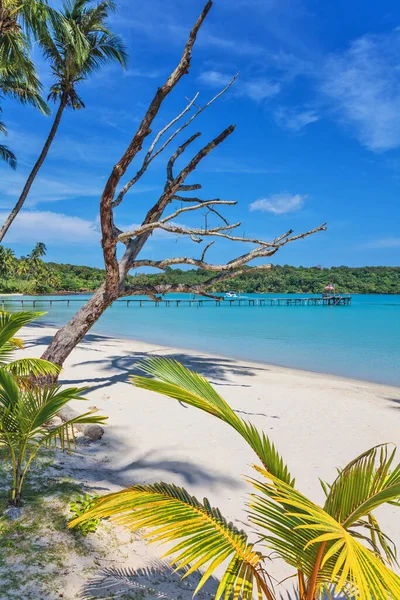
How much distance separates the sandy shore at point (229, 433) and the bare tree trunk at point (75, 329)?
3.15 feet

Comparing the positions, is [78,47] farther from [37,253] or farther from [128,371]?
[37,253]

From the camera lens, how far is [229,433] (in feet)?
18.2

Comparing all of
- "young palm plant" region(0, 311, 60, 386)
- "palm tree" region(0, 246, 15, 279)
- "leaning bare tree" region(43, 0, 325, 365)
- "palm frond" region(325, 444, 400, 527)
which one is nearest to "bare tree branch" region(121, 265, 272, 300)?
"leaning bare tree" region(43, 0, 325, 365)

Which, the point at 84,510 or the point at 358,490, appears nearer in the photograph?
the point at 358,490

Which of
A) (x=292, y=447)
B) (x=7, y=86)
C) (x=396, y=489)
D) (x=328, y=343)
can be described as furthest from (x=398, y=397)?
(x=7, y=86)

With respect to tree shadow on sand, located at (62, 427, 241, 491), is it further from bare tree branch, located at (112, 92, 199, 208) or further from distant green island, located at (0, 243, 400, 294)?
distant green island, located at (0, 243, 400, 294)

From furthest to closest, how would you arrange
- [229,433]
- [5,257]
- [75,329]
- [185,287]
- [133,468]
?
[5,257] < [185,287] < [75,329] < [229,433] < [133,468]

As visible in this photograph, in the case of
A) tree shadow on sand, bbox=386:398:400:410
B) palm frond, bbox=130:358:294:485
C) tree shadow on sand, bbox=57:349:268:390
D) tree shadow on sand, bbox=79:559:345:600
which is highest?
palm frond, bbox=130:358:294:485

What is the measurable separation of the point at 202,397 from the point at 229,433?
13.3 feet

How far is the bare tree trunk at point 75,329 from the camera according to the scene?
20.8 feet

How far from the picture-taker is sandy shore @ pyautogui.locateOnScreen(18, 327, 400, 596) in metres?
4.09

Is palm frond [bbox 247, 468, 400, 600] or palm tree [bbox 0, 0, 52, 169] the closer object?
palm frond [bbox 247, 468, 400, 600]

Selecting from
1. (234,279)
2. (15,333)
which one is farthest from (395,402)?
(234,279)

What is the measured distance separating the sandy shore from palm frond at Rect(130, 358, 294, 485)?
1657 mm
